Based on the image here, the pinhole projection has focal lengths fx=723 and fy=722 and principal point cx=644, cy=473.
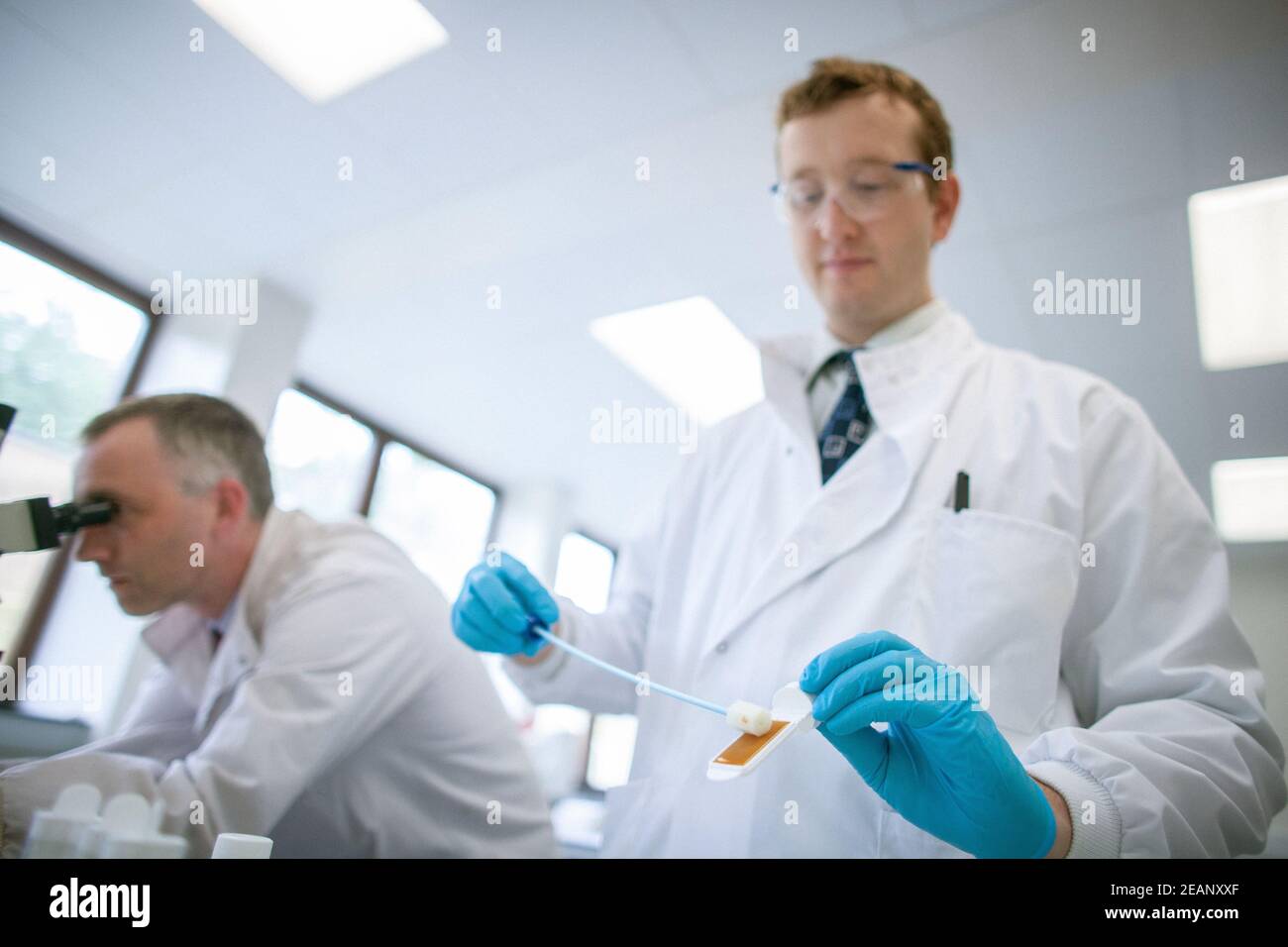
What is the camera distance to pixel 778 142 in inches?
36.5

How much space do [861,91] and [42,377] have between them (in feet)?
3.13

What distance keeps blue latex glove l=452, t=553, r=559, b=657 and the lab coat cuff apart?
0.49 m

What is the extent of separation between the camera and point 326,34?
5.22ft

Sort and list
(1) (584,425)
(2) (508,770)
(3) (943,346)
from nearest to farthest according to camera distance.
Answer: (3) (943,346) → (2) (508,770) → (1) (584,425)

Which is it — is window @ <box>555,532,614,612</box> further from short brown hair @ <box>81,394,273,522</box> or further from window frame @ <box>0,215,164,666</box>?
window frame @ <box>0,215,164,666</box>

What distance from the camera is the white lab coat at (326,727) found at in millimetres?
720

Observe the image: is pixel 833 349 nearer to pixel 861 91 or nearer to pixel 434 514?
pixel 861 91

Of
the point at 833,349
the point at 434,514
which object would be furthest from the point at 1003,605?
the point at 434,514

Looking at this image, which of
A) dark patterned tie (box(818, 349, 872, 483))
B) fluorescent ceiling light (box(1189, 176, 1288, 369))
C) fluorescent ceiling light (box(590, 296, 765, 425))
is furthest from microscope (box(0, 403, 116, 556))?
fluorescent ceiling light (box(590, 296, 765, 425))

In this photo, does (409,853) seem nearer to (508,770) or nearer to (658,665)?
(508,770)

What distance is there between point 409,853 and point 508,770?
0.56 ft

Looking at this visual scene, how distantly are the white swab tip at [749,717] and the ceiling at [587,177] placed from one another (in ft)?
1.62

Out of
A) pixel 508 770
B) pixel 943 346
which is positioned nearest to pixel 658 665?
pixel 508 770
